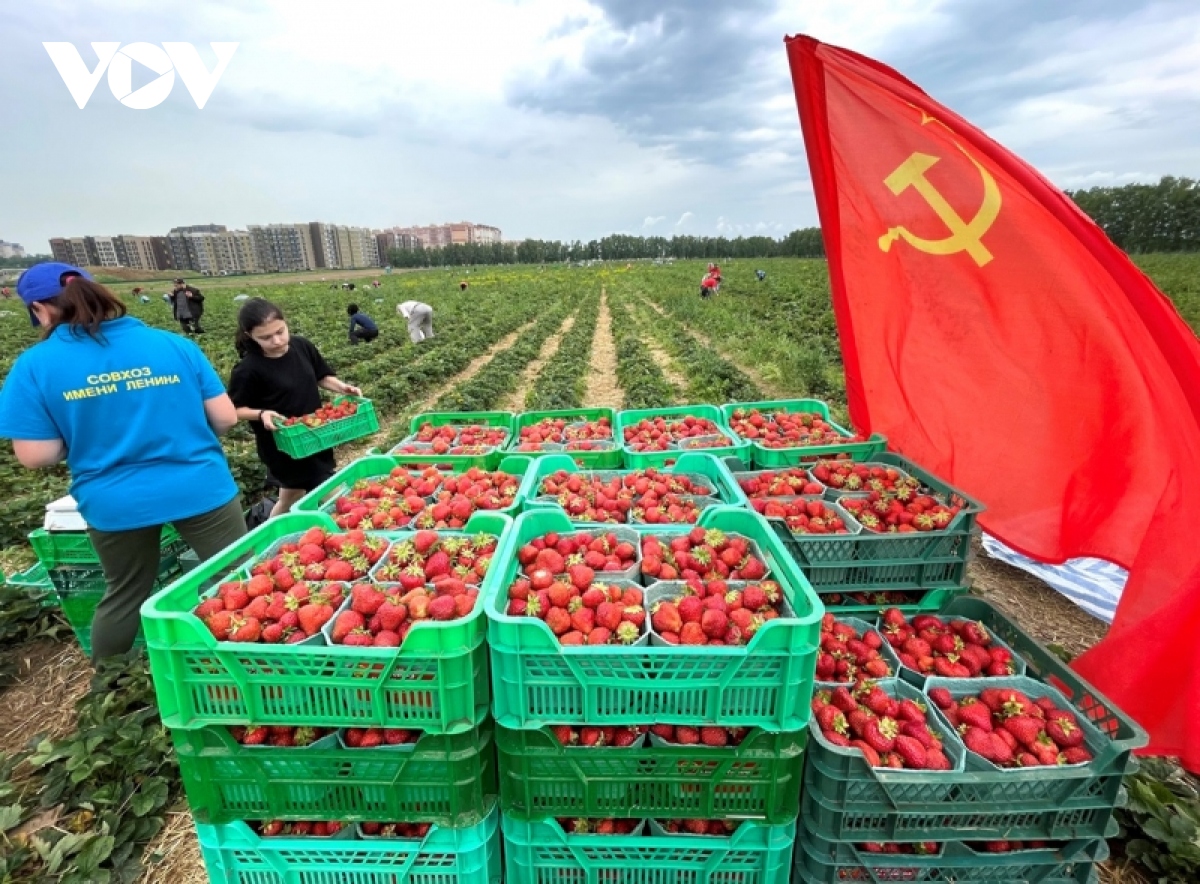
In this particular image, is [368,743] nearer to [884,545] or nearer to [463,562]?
[463,562]

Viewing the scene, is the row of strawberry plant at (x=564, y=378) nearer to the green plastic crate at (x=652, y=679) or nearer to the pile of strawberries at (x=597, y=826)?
the pile of strawberries at (x=597, y=826)

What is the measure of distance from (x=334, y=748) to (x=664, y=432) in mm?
3265

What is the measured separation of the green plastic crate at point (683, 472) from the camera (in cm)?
312

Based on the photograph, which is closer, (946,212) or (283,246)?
(946,212)

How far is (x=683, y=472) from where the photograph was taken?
11.8 feet

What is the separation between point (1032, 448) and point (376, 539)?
138 inches

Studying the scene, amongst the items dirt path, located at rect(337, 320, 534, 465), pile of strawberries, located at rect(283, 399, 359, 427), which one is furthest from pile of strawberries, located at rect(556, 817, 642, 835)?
dirt path, located at rect(337, 320, 534, 465)

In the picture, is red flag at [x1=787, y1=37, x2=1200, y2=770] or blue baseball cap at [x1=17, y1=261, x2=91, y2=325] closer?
red flag at [x1=787, y1=37, x2=1200, y2=770]

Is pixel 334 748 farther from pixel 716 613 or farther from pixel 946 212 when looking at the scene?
pixel 946 212

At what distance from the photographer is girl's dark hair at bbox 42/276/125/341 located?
2584 millimetres

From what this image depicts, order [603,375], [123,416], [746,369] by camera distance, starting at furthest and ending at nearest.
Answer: [603,375]
[746,369]
[123,416]

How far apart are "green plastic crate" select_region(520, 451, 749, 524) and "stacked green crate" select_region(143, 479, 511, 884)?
1.31 m

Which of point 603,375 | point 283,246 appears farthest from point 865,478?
point 283,246

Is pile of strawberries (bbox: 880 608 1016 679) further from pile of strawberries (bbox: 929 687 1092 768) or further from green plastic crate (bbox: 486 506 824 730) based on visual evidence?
green plastic crate (bbox: 486 506 824 730)
